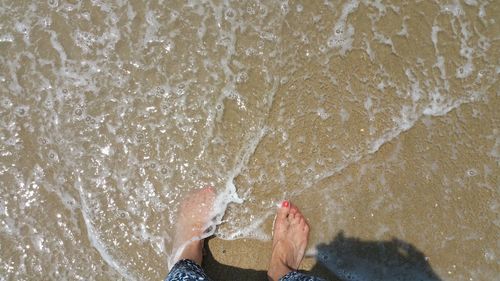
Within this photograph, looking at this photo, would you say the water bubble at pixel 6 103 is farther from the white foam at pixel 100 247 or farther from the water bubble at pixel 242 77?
the water bubble at pixel 242 77

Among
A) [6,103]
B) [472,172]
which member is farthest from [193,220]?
[472,172]

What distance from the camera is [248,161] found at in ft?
9.61

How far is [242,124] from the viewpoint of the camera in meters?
2.94

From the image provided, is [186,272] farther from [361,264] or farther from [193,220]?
[361,264]

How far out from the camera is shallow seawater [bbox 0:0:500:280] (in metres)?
2.87

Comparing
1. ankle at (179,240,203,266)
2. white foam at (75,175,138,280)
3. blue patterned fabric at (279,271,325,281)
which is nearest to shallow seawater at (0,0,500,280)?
white foam at (75,175,138,280)

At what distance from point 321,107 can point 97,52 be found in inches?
59.0

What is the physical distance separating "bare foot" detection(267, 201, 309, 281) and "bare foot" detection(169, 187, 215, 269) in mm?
459

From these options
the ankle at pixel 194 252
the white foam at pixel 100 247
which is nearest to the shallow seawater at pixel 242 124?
the white foam at pixel 100 247

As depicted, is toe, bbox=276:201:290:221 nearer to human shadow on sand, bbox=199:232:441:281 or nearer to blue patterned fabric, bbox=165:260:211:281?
human shadow on sand, bbox=199:232:441:281

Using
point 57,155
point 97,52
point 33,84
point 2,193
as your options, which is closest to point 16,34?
point 33,84

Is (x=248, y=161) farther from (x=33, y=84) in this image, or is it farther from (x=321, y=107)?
(x=33, y=84)

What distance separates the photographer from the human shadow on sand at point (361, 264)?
2.87 meters

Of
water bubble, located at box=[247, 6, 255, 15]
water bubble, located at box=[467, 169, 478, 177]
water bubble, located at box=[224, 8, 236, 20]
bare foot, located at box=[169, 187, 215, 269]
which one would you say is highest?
water bubble, located at box=[224, 8, 236, 20]
